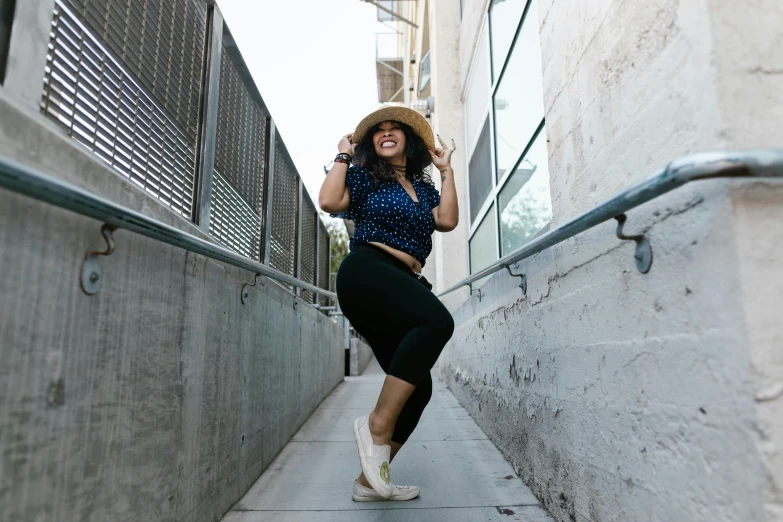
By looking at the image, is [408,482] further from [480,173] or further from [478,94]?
[478,94]

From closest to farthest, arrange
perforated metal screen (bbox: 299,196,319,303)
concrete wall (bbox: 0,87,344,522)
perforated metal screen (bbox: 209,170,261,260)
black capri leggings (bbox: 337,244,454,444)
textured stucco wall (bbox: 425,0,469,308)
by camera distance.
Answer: concrete wall (bbox: 0,87,344,522)
black capri leggings (bbox: 337,244,454,444)
perforated metal screen (bbox: 209,170,261,260)
perforated metal screen (bbox: 299,196,319,303)
textured stucco wall (bbox: 425,0,469,308)

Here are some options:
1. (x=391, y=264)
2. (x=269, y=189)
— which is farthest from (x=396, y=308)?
(x=269, y=189)

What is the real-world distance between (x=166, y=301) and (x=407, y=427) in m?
0.96

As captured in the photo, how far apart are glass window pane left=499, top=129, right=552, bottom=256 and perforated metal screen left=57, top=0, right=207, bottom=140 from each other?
1605mm

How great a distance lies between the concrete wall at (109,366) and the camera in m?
1.01

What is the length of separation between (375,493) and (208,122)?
1.63m

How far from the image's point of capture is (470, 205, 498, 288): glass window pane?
4.43m

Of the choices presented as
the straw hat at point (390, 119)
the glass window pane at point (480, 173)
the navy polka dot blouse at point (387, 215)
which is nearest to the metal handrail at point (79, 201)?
the navy polka dot blouse at point (387, 215)

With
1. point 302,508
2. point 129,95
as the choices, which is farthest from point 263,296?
point 129,95

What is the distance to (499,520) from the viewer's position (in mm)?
1946

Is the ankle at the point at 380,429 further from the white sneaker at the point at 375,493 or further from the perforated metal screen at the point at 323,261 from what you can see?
the perforated metal screen at the point at 323,261

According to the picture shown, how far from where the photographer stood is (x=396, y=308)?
6.06 ft

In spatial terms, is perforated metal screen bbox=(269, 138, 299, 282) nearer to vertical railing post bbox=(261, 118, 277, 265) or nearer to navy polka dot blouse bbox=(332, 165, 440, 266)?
vertical railing post bbox=(261, 118, 277, 265)

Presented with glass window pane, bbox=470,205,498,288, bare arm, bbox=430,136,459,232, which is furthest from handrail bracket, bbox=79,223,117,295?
glass window pane, bbox=470,205,498,288
